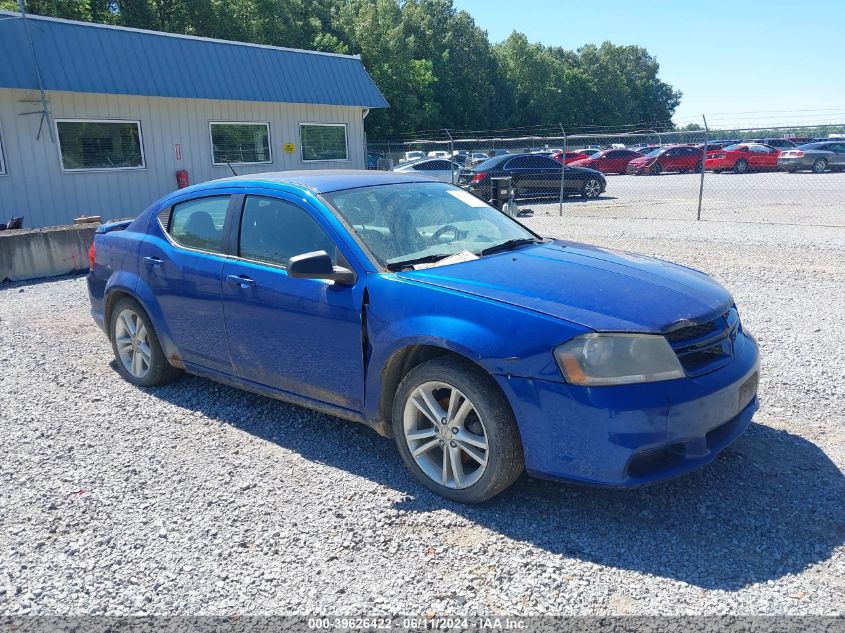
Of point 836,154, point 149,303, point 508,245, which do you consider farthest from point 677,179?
point 149,303

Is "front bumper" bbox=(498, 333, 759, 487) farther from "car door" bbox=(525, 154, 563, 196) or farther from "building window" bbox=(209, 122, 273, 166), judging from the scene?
"car door" bbox=(525, 154, 563, 196)

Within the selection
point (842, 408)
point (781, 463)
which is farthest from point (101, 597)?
point (842, 408)

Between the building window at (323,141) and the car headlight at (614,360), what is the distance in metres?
15.3

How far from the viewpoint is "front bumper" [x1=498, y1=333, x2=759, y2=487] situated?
3002mm

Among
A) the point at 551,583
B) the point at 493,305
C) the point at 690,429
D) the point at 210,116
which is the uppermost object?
the point at 210,116

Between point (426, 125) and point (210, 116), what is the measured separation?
35.2 meters

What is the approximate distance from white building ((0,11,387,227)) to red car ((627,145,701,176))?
20351mm

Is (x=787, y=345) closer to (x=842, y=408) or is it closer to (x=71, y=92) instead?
(x=842, y=408)

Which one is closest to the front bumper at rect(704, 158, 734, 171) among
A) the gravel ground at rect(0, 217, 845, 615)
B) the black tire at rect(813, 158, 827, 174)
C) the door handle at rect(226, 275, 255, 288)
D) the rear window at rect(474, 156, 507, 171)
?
the black tire at rect(813, 158, 827, 174)

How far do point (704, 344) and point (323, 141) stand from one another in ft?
51.5

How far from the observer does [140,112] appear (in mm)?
14344

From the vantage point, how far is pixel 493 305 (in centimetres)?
328

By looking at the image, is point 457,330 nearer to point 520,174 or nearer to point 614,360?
point 614,360

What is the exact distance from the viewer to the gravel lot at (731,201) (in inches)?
633
